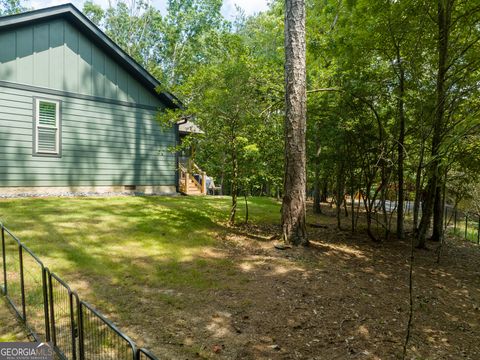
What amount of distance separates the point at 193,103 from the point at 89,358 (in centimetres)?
683

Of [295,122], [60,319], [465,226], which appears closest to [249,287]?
[60,319]

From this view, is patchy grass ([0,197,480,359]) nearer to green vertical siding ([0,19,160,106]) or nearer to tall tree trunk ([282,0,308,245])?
tall tree trunk ([282,0,308,245])

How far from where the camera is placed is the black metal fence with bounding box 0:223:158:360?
2.55 m

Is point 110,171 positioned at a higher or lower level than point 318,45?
lower

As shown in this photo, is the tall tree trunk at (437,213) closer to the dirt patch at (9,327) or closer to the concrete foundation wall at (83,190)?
the dirt patch at (9,327)

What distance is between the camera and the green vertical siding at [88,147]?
961 cm

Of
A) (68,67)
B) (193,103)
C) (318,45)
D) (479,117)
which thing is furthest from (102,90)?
(479,117)

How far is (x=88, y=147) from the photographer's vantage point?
11.2m

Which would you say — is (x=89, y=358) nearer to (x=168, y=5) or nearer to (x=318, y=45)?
(x=318, y=45)

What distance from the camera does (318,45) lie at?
976cm

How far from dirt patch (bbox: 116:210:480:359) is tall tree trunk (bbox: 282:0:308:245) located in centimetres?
64

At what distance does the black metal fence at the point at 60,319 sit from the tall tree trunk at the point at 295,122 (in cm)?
410
